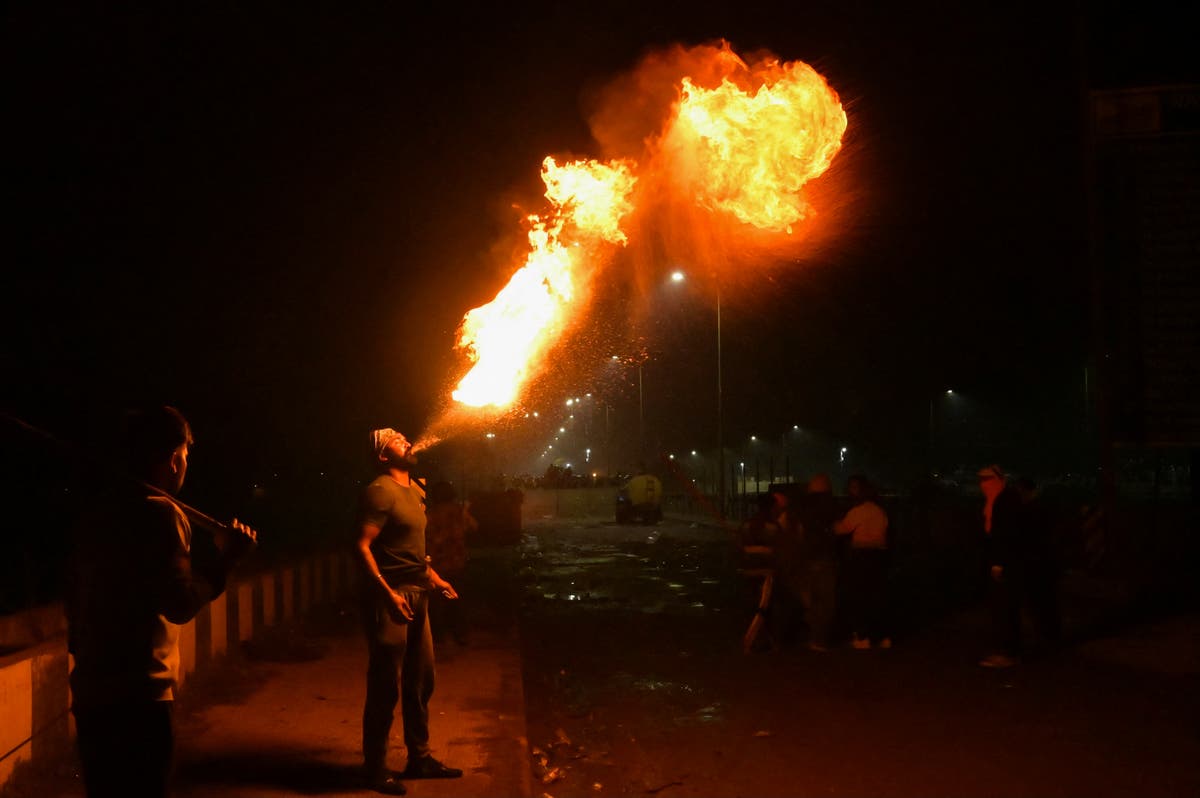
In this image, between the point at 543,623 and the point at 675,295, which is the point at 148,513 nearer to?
the point at 543,623

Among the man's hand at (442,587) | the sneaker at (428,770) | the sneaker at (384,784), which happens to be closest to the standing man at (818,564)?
the man's hand at (442,587)

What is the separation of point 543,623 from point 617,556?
36.7ft

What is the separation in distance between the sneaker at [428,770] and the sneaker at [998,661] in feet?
20.9

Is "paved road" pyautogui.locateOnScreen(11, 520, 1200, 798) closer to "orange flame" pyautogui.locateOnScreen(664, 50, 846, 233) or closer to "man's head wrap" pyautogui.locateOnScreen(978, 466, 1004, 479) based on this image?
"man's head wrap" pyautogui.locateOnScreen(978, 466, 1004, 479)

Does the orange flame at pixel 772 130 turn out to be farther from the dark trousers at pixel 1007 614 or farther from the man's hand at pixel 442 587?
the man's hand at pixel 442 587

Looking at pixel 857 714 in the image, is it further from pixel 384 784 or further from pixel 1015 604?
pixel 384 784

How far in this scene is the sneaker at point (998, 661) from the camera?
417 inches

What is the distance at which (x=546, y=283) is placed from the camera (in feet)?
37.0

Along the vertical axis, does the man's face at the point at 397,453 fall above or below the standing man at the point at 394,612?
above

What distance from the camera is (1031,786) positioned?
651cm

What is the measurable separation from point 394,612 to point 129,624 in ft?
7.49

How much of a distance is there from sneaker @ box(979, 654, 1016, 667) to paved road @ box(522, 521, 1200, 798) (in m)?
0.14

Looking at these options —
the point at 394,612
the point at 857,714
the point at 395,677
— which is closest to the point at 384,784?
the point at 395,677

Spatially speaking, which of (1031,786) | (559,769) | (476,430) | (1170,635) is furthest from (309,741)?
(476,430)
